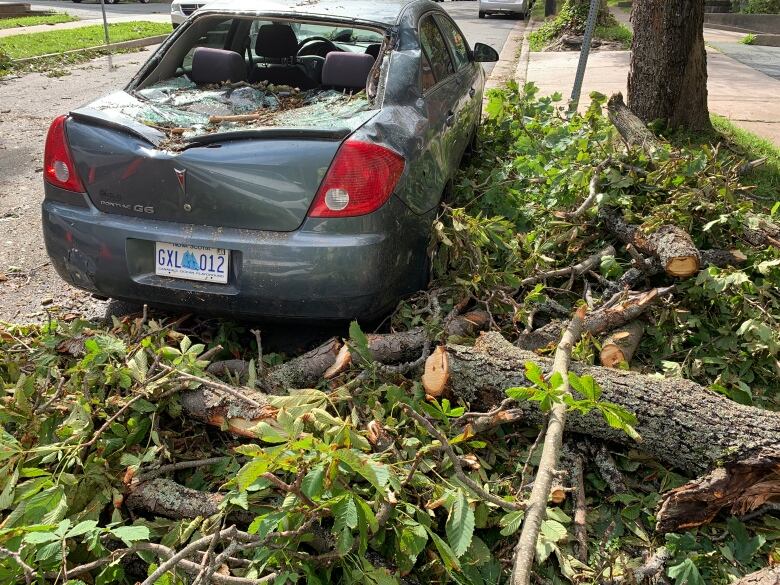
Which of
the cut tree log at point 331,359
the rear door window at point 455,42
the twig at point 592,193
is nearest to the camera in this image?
the cut tree log at point 331,359

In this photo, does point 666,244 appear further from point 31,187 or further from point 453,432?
point 31,187

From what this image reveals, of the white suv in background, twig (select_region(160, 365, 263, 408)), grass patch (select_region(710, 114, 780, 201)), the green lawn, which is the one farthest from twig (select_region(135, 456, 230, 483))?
the white suv in background

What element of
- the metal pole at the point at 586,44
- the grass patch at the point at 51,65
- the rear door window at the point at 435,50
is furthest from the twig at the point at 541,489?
the grass patch at the point at 51,65

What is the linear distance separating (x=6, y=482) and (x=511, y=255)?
2618 millimetres

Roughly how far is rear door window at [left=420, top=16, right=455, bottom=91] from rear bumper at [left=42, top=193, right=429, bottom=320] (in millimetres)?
1370

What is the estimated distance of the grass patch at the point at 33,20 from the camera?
18423 mm

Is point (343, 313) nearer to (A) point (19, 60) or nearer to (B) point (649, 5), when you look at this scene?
(B) point (649, 5)

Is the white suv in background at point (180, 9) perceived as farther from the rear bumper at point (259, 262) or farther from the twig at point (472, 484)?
the twig at point (472, 484)

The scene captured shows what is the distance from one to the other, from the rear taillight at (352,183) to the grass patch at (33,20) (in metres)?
18.7

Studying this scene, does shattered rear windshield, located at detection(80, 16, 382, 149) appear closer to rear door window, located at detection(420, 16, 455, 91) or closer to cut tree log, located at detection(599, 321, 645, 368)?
rear door window, located at detection(420, 16, 455, 91)

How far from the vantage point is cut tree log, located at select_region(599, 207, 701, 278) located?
3.40 m

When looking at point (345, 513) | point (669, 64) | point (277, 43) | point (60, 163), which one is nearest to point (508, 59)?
point (669, 64)

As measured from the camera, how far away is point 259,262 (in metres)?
3.07

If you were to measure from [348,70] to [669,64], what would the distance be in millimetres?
4221
